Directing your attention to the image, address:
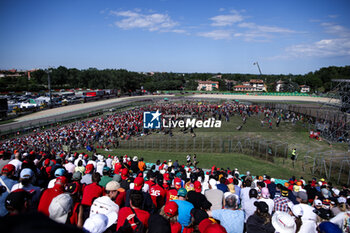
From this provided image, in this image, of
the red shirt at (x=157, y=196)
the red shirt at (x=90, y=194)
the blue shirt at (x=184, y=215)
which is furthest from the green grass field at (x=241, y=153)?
the red shirt at (x=90, y=194)

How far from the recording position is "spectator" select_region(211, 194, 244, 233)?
4.69 metres

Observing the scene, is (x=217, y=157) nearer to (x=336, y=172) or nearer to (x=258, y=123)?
(x=336, y=172)

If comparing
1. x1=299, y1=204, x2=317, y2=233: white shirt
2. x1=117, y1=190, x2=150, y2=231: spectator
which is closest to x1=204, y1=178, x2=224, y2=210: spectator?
x1=299, y1=204, x2=317, y2=233: white shirt

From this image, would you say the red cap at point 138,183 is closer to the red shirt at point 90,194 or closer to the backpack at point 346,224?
the red shirt at point 90,194

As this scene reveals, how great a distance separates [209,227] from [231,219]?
1.29 m

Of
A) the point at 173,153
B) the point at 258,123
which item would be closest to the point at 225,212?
the point at 173,153

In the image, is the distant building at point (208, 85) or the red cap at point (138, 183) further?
the distant building at point (208, 85)

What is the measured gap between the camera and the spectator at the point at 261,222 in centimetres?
453

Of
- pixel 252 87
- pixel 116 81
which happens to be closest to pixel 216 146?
pixel 116 81

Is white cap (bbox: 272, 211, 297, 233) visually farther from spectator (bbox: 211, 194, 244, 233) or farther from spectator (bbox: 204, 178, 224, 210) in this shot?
spectator (bbox: 204, 178, 224, 210)

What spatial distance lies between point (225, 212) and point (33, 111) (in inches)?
2316

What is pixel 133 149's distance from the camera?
24.7 meters

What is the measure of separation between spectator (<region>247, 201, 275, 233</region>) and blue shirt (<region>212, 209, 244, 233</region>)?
184mm

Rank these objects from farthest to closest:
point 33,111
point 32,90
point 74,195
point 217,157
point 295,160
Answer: point 32,90
point 33,111
point 217,157
point 295,160
point 74,195
